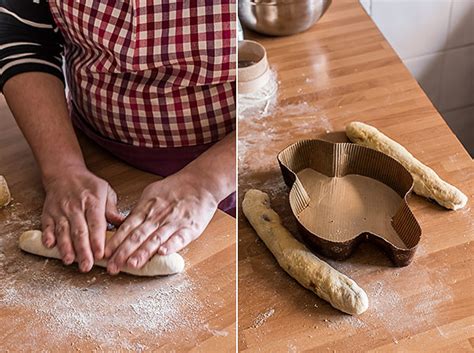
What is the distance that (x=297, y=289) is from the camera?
2.16 feet

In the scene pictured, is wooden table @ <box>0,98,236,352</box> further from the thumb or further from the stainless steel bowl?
the stainless steel bowl

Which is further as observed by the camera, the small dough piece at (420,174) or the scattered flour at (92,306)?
the small dough piece at (420,174)

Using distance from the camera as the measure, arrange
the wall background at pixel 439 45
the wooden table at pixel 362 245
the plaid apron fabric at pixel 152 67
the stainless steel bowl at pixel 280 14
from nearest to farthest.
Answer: the plaid apron fabric at pixel 152 67 < the wooden table at pixel 362 245 < the stainless steel bowl at pixel 280 14 < the wall background at pixel 439 45

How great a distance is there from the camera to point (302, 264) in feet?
2.13

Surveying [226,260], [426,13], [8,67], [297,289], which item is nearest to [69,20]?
[8,67]

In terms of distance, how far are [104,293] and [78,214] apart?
2.6 inches

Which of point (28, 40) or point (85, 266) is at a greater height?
point (28, 40)

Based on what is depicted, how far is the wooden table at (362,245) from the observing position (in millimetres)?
615

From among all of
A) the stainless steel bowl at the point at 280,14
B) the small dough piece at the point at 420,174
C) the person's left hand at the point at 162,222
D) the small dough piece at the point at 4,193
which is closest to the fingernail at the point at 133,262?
the person's left hand at the point at 162,222

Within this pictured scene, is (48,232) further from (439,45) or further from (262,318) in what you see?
(439,45)

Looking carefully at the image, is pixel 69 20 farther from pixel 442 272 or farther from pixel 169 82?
pixel 442 272

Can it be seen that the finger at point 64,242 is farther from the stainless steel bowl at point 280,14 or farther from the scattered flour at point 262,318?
the stainless steel bowl at point 280,14

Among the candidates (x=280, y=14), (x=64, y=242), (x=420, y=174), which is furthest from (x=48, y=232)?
(x=280, y=14)

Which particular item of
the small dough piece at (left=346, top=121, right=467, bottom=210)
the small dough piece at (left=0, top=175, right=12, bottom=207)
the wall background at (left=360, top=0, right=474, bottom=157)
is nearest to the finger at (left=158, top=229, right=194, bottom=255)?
the small dough piece at (left=0, top=175, right=12, bottom=207)
